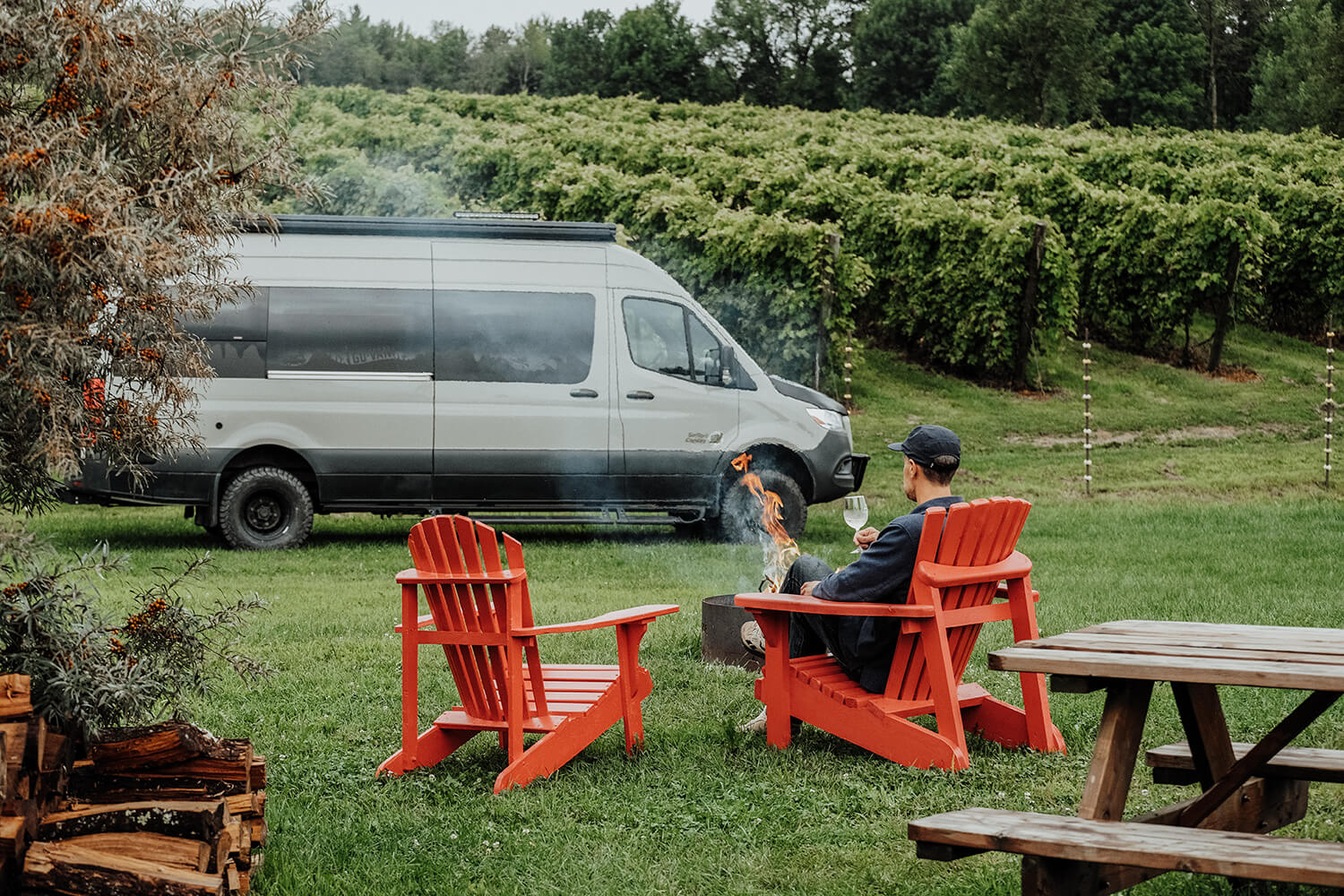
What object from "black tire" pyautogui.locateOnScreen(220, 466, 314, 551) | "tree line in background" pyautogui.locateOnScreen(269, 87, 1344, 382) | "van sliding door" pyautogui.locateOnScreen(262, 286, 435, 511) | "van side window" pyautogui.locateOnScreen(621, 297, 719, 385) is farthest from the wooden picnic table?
"tree line in background" pyautogui.locateOnScreen(269, 87, 1344, 382)

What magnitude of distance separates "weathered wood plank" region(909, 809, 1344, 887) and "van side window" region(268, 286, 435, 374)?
30.1 feet

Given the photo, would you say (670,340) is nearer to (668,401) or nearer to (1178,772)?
(668,401)

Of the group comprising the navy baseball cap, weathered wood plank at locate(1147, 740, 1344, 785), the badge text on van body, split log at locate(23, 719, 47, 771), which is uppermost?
the navy baseball cap

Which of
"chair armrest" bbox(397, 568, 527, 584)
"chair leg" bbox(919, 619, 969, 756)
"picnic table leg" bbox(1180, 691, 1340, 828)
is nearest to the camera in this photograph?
"picnic table leg" bbox(1180, 691, 1340, 828)

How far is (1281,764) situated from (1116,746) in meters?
0.83

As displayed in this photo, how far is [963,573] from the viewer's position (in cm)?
490

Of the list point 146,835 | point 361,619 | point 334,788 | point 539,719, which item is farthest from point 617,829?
point 361,619

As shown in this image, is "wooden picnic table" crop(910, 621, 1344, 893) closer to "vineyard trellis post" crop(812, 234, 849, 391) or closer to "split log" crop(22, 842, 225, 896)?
"split log" crop(22, 842, 225, 896)

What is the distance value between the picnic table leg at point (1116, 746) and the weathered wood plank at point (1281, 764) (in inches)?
28.4

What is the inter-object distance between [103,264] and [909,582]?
3006 millimetres

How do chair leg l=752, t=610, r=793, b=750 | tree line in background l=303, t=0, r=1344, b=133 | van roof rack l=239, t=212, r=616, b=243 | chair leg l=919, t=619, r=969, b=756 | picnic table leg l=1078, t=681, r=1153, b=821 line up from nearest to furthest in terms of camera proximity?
1. picnic table leg l=1078, t=681, r=1153, b=821
2. chair leg l=919, t=619, r=969, b=756
3. chair leg l=752, t=610, r=793, b=750
4. van roof rack l=239, t=212, r=616, b=243
5. tree line in background l=303, t=0, r=1344, b=133

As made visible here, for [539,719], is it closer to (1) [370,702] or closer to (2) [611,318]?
(1) [370,702]

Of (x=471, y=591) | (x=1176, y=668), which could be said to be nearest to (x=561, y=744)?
(x=471, y=591)

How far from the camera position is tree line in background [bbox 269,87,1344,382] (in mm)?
16078
